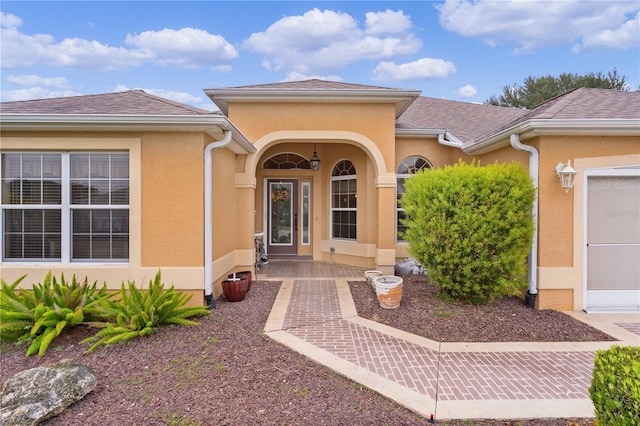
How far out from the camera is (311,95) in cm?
777

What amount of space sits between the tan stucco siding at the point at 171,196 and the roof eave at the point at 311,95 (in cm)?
256

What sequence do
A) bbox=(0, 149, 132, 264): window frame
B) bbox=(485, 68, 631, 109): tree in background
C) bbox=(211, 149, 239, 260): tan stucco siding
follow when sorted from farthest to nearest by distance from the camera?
bbox=(485, 68, 631, 109): tree in background
bbox=(211, 149, 239, 260): tan stucco siding
bbox=(0, 149, 132, 264): window frame

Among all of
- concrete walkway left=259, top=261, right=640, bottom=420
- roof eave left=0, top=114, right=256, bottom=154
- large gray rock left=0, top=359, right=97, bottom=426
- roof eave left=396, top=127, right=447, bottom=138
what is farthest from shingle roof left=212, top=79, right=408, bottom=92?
large gray rock left=0, top=359, right=97, bottom=426

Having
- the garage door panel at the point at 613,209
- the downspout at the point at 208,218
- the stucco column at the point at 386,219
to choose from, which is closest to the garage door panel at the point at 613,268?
the garage door panel at the point at 613,209

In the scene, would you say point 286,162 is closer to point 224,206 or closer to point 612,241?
point 224,206

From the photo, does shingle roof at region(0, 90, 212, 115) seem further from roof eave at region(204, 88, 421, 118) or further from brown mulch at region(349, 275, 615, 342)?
brown mulch at region(349, 275, 615, 342)

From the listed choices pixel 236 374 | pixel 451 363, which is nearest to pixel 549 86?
pixel 451 363

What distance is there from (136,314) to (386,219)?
5828 millimetres

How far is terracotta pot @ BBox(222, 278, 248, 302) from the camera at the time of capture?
629 centimetres

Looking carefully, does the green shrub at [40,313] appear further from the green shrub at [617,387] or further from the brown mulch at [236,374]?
the green shrub at [617,387]

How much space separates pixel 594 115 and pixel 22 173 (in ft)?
33.5

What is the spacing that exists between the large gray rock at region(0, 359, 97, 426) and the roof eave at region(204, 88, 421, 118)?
245 inches

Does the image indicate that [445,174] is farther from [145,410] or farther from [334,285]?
[145,410]

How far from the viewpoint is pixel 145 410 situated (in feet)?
10.2
